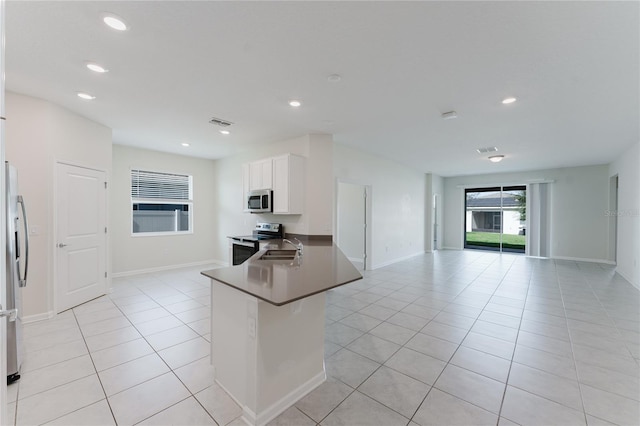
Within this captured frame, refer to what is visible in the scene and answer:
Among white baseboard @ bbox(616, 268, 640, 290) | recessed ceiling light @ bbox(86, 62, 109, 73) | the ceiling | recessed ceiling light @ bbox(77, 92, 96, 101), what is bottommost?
white baseboard @ bbox(616, 268, 640, 290)

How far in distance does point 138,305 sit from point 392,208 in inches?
224

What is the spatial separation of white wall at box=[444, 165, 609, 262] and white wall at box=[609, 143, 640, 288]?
1.03 metres

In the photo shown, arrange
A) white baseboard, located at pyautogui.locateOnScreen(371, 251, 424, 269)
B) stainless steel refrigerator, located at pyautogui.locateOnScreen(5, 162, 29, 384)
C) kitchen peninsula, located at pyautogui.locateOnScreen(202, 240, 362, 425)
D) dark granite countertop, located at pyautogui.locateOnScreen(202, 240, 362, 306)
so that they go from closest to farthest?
dark granite countertop, located at pyautogui.locateOnScreen(202, 240, 362, 306), kitchen peninsula, located at pyautogui.locateOnScreen(202, 240, 362, 425), stainless steel refrigerator, located at pyautogui.locateOnScreen(5, 162, 29, 384), white baseboard, located at pyautogui.locateOnScreen(371, 251, 424, 269)

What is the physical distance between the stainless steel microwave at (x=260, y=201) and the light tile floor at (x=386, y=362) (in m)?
1.68

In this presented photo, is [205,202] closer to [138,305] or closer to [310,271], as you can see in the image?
[138,305]

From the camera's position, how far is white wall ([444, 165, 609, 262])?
281 inches

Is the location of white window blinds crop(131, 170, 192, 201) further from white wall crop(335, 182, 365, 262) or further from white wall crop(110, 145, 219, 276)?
white wall crop(335, 182, 365, 262)

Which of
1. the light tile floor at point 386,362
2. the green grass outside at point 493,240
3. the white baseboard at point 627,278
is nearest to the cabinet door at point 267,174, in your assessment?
the light tile floor at point 386,362

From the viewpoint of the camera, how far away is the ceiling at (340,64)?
1806mm

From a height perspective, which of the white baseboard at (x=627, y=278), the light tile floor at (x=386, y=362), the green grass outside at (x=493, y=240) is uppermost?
the green grass outside at (x=493, y=240)

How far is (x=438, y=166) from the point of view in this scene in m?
7.65

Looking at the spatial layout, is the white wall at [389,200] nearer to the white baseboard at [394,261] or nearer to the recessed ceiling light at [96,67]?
the white baseboard at [394,261]

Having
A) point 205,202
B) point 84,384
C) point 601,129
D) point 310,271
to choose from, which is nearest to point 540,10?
point 310,271

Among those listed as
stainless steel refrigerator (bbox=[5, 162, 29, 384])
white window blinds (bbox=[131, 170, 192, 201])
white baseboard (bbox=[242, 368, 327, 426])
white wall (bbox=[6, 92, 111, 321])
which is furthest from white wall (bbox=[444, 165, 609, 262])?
white wall (bbox=[6, 92, 111, 321])
